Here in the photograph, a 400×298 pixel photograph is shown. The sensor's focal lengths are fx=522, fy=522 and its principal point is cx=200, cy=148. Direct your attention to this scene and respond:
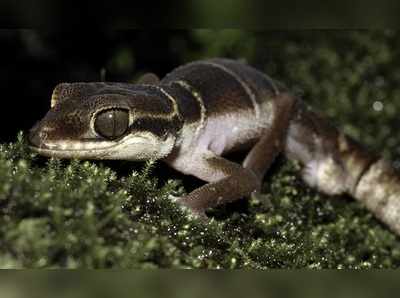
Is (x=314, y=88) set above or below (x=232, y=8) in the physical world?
below

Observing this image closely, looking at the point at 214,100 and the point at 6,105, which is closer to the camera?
the point at 214,100

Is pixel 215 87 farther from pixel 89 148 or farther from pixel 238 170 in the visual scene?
pixel 89 148

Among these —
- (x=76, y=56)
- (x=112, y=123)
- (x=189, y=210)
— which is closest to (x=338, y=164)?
(x=189, y=210)

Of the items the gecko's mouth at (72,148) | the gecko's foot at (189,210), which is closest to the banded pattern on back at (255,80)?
the gecko's foot at (189,210)

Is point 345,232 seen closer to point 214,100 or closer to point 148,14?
point 214,100

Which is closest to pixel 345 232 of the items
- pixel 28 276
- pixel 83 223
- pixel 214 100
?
pixel 214 100

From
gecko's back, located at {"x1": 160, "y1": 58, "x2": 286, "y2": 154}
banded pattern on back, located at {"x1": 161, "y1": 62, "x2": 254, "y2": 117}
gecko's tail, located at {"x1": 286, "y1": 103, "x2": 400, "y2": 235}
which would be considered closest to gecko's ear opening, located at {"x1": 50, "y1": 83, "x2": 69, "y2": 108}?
gecko's back, located at {"x1": 160, "y1": 58, "x2": 286, "y2": 154}
